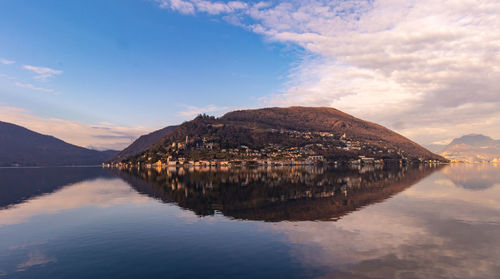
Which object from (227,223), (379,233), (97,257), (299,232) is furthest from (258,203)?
(97,257)

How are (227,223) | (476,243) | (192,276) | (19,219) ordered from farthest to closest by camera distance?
1. (19,219)
2. (227,223)
3. (476,243)
4. (192,276)

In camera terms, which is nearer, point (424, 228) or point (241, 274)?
point (241, 274)

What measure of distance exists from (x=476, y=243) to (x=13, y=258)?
44822mm

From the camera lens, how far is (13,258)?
2509 centimetres

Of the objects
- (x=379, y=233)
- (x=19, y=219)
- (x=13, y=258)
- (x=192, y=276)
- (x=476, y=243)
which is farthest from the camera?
(x=19, y=219)

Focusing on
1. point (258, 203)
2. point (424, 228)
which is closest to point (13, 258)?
point (258, 203)

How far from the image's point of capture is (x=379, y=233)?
105ft

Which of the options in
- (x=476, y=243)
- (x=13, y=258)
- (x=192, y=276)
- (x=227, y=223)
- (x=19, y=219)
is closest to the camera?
(x=192, y=276)

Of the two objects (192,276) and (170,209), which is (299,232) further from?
(170,209)

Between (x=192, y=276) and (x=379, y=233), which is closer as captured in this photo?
(x=192, y=276)

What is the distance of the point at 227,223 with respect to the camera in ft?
126

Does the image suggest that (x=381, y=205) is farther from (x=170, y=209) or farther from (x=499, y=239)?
(x=170, y=209)

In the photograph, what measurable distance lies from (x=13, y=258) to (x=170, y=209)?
2635cm

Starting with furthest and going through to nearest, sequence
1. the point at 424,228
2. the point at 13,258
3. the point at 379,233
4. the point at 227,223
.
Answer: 1. the point at 227,223
2. the point at 424,228
3. the point at 379,233
4. the point at 13,258
